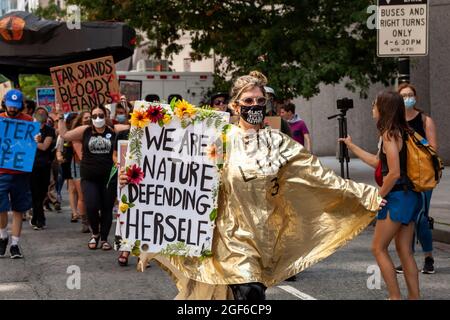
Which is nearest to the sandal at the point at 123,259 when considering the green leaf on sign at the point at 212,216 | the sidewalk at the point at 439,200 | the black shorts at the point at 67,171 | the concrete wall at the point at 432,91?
the sidewalk at the point at 439,200

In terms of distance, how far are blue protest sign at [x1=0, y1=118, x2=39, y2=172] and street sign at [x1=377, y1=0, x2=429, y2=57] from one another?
4847mm

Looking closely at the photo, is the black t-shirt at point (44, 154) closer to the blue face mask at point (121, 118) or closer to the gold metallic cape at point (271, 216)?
the blue face mask at point (121, 118)

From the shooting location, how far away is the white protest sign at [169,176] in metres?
6.11

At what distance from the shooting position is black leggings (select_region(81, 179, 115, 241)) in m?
11.9

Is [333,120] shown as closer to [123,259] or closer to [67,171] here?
[67,171]

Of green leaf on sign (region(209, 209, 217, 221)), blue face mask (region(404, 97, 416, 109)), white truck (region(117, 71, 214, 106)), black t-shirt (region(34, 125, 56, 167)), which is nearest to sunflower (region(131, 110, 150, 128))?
green leaf on sign (region(209, 209, 217, 221))

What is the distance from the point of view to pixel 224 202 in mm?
6082

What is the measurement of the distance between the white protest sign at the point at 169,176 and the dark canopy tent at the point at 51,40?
10.9 m

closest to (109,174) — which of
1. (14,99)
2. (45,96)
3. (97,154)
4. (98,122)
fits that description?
(97,154)

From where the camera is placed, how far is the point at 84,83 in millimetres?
14828

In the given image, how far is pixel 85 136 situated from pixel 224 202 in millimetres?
6352

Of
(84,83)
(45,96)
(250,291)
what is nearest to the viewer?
(250,291)

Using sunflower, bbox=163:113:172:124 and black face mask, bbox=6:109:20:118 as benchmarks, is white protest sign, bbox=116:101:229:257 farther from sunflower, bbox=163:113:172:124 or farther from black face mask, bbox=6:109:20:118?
black face mask, bbox=6:109:20:118

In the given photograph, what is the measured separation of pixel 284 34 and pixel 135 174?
15.1 meters
